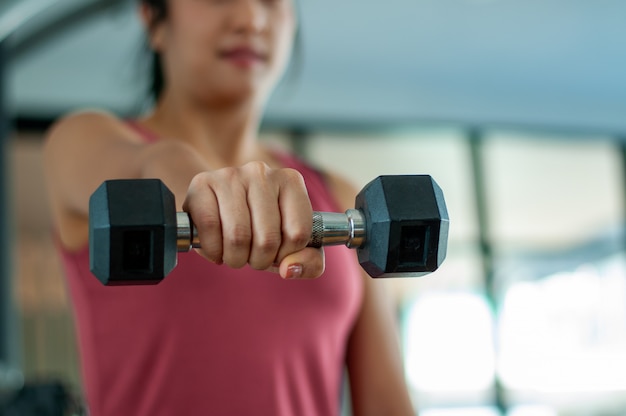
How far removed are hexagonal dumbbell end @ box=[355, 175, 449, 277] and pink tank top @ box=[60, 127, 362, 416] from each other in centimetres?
39

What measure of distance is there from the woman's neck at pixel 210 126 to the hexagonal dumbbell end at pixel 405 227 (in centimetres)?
39

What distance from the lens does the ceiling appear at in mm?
3691

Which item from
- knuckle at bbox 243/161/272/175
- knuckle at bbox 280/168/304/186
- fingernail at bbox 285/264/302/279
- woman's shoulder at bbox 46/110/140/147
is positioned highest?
woman's shoulder at bbox 46/110/140/147

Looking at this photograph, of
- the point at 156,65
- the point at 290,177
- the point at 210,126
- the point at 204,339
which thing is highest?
the point at 156,65

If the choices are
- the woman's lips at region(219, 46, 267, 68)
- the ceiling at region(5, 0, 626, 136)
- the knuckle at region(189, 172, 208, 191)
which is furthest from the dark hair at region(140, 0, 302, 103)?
the ceiling at region(5, 0, 626, 136)

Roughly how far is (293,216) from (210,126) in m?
0.42

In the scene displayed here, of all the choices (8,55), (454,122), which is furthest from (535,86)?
(8,55)

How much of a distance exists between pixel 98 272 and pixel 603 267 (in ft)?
15.8

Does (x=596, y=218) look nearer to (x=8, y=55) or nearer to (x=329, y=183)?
(x=8, y=55)

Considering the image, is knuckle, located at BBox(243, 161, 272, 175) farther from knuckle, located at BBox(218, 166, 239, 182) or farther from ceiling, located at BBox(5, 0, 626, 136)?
ceiling, located at BBox(5, 0, 626, 136)

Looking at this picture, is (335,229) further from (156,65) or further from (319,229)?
(156,65)

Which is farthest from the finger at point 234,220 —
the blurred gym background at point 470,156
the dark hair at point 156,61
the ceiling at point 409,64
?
the blurred gym background at point 470,156

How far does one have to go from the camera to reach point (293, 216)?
41 cm

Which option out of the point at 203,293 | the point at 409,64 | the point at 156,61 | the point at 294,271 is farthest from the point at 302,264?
the point at 409,64
